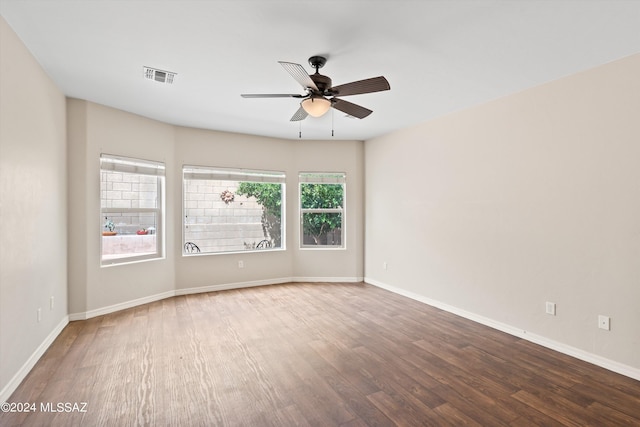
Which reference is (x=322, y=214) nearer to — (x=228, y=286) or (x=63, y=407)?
(x=228, y=286)

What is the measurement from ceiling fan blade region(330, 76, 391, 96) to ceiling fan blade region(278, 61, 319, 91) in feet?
0.64

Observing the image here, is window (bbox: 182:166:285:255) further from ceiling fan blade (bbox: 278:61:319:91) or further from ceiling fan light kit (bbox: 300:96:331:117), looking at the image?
ceiling fan blade (bbox: 278:61:319:91)

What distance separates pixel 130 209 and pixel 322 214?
3.00 meters

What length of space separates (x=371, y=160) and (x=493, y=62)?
2.95 metres

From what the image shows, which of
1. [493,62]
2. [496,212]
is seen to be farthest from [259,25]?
[496,212]

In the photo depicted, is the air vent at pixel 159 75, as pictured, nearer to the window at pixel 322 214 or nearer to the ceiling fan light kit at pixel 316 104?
the ceiling fan light kit at pixel 316 104

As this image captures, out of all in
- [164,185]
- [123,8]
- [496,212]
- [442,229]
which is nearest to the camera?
[123,8]

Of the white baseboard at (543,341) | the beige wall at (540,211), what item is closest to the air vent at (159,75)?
the beige wall at (540,211)

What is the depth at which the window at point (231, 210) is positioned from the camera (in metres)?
5.00

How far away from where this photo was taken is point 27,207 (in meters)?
2.62

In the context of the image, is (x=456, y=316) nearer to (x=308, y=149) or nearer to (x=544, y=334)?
(x=544, y=334)

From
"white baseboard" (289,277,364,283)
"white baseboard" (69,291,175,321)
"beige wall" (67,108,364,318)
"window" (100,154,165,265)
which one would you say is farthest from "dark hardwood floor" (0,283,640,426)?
"white baseboard" (289,277,364,283)

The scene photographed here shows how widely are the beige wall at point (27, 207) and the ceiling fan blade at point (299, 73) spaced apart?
6.48 ft

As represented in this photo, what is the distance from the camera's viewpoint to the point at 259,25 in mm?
2197
